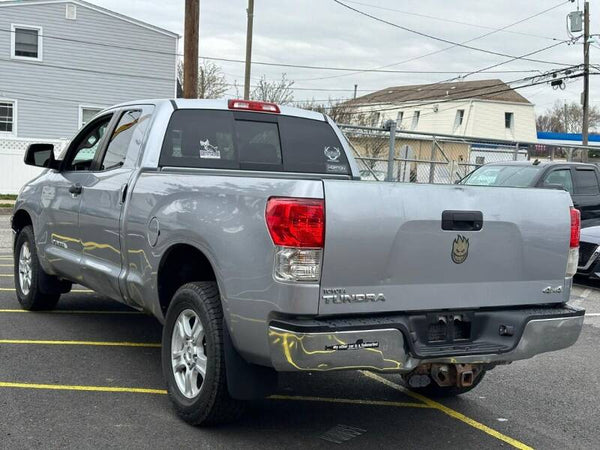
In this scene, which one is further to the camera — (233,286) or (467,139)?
(467,139)

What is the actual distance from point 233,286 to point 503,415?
2.19 m

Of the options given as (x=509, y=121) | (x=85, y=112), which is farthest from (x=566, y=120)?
(x=85, y=112)

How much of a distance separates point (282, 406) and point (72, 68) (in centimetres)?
2590

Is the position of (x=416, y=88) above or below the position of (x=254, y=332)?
above

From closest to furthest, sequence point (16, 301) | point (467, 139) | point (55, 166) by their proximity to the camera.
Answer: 1. point (55, 166)
2. point (16, 301)
3. point (467, 139)

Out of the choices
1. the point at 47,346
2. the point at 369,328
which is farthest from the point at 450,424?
the point at 47,346

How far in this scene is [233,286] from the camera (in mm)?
3867

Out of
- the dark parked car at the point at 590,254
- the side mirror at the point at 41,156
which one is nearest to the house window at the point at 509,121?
the dark parked car at the point at 590,254

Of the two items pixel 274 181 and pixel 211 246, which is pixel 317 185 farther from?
pixel 211 246

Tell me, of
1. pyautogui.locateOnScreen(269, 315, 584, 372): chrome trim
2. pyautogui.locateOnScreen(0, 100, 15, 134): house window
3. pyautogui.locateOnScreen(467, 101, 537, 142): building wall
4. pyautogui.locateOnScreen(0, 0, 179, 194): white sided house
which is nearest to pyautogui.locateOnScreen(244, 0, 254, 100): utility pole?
pyautogui.locateOnScreen(0, 0, 179, 194): white sided house

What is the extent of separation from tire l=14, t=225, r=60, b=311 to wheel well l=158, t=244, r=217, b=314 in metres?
2.51

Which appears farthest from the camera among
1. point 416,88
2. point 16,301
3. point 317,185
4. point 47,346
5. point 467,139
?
point 416,88

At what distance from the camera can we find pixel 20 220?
7438 millimetres

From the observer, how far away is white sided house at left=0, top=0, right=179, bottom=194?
27.2 m
